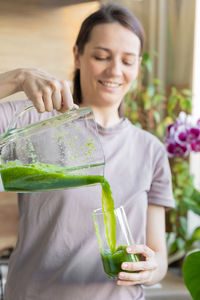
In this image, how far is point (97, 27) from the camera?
1.07 m

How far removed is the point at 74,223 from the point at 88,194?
0.08m

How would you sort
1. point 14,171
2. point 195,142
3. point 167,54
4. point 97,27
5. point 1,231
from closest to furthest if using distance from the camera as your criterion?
point 14,171
point 97,27
point 195,142
point 1,231
point 167,54

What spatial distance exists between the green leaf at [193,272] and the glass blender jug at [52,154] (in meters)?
0.24

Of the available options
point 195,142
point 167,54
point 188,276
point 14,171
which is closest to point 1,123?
point 14,171

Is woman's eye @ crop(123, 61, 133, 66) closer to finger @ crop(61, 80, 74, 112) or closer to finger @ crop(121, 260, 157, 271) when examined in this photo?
finger @ crop(61, 80, 74, 112)

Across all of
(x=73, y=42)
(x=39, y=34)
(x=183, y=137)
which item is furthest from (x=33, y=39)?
(x=183, y=137)

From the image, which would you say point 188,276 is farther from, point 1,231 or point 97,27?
point 1,231

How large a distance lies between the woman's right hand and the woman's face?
11.2 inches

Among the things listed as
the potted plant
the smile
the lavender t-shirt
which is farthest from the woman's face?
the potted plant

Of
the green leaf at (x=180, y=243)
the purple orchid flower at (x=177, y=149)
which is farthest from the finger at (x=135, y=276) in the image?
the green leaf at (x=180, y=243)

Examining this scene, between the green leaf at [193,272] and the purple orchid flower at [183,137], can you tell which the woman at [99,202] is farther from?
the purple orchid flower at [183,137]

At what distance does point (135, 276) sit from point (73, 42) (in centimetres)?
134

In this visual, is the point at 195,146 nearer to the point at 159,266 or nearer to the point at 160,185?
the point at 160,185

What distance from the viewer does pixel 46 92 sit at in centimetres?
75
